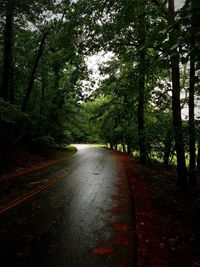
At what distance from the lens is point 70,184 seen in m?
10.9

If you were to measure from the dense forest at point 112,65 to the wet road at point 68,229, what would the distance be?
329cm

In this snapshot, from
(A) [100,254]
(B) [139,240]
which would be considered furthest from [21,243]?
(B) [139,240]

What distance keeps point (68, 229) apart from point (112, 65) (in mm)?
10220

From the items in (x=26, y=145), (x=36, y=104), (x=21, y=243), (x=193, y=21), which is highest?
(x=36, y=104)

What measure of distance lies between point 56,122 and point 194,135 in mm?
17577

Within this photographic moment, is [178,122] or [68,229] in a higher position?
[178,122]

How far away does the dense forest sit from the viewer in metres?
4.23

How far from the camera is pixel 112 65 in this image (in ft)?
45.9

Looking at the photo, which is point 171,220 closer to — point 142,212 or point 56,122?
point 142,212

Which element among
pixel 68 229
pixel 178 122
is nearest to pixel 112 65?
pixel 178 122

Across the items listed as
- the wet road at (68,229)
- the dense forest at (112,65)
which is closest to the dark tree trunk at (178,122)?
the dense forest at (112,65)

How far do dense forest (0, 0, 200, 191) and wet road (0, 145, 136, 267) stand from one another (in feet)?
10.8

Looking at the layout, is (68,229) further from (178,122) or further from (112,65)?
(112,65)

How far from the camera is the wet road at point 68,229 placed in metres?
4.58
